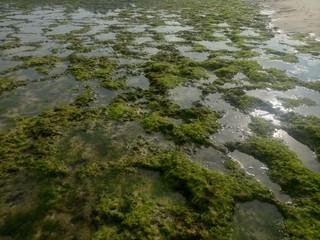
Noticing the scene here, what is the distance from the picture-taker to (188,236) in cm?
686

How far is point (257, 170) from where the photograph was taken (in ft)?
29.9

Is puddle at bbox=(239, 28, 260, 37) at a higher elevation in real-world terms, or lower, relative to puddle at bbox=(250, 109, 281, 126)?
lower

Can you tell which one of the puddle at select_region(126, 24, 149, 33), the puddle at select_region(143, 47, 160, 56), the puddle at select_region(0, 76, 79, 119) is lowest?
the puddle at select_region(126, 24, 149, 33)

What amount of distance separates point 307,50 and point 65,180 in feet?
63.0

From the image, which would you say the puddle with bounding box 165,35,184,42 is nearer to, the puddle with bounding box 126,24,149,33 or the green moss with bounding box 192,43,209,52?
the green moss with bounding box 192,43,209,52

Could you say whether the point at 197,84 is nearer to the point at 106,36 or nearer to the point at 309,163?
the point at 309,163

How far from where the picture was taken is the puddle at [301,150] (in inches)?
371

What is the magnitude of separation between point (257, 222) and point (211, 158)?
279 centimetres

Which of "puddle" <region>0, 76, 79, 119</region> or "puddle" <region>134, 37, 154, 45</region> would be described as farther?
"puddle" <region>134, 37, 154, 45</region>

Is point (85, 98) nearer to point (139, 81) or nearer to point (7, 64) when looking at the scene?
point (139, 81)

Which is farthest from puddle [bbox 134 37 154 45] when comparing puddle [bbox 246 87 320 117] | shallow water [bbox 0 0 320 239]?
puddle [bbox 246 87 320 117]

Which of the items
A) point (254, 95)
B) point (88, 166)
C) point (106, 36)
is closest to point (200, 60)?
point (254, 95)

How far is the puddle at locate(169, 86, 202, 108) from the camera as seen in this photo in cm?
1320

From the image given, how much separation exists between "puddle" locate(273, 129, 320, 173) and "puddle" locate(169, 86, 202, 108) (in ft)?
13.2
